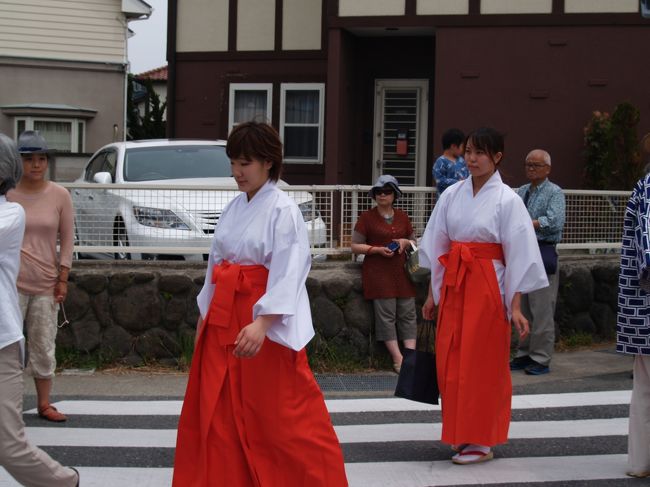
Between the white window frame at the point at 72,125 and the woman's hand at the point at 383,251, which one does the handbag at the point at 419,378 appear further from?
the white window frame at the point at 72,125

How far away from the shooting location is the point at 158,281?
8.88 metres

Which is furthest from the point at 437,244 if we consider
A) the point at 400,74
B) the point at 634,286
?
the point at 400,74

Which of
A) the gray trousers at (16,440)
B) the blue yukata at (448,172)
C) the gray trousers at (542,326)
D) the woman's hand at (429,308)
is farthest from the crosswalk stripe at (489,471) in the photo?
the blue yukata at (448,172)

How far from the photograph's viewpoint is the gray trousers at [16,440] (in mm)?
4312

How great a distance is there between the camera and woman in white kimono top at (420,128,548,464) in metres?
5.80

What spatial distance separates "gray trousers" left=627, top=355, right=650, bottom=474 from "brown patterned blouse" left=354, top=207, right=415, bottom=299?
3.32 metres

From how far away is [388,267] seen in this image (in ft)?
28.7

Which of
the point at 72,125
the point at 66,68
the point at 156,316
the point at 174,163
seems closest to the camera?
the point at 156,316

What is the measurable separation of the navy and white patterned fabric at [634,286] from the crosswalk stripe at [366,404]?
6.50 ft

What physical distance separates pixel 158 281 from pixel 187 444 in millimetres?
4450

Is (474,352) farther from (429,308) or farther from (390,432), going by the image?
(390,432)

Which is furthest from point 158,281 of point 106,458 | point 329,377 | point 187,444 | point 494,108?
point 494,108

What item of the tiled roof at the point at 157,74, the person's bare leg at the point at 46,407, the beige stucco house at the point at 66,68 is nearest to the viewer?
the person's bare leg at the point at 46,407

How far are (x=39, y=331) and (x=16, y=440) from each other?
2393 mm
